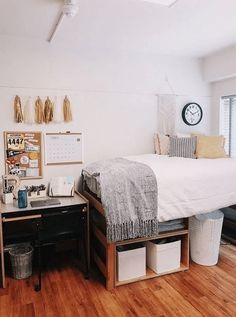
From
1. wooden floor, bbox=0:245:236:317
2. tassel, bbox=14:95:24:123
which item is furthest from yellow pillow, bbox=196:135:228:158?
tassel, bbox=14:95:24:123

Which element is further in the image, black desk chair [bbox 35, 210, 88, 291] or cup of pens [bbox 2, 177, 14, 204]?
cup of pens [bbox 2, 177, 14, 204]

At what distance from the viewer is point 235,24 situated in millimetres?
2619

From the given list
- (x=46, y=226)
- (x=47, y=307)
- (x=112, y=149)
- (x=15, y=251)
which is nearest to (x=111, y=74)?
(x=112, y=149)

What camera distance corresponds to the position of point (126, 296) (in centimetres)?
230

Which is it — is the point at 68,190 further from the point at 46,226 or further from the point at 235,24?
the point at 235,24

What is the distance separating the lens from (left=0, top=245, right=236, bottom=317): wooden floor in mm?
2096

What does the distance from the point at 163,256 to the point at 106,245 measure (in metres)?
0.63

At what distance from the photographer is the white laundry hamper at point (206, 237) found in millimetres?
2768

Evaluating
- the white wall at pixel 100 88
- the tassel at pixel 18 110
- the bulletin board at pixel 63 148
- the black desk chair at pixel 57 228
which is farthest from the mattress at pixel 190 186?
the tassel at pixel 18 110

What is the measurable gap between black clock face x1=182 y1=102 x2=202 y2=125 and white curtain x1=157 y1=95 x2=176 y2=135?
0.60 feet

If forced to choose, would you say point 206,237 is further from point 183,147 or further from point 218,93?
point 218,93

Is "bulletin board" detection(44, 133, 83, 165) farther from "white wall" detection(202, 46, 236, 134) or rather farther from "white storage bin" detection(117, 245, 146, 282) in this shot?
"white wall" detection(202, 46, 236, 134)

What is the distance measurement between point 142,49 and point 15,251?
2.75m

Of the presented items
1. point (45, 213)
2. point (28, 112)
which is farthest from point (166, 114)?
point (45, 213)
